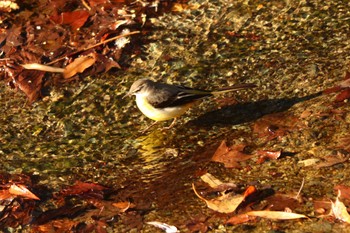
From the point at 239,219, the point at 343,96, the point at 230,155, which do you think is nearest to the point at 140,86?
the point at 230,155

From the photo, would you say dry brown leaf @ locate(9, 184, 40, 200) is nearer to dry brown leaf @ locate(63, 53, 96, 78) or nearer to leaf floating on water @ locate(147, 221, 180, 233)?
leaf floating on water @ locate(147, 221, 180, 233)

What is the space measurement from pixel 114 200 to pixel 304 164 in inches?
70.5

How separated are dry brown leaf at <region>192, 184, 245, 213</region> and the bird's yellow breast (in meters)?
1.55

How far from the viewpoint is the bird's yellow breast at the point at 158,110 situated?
24.2ft

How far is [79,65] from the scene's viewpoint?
8.40 m

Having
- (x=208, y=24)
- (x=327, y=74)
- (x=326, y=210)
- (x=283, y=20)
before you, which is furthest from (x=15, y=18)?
(x=326, y=210)

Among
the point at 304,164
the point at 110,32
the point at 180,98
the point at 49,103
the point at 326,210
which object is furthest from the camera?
the point at 110,32

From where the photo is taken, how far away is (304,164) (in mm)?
6324

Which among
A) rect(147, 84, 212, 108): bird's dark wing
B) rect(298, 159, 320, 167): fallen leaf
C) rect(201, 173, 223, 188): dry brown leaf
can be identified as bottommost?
rect(201, 173, 223, 188): dry brown leaf

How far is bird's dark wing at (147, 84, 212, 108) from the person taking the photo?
24.0 ft

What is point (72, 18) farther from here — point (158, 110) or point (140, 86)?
point (158, 110)

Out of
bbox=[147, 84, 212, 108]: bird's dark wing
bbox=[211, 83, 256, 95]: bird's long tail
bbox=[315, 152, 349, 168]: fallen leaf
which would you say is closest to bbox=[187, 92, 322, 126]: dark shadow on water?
bbox=[211, 83, 256, 95]: bird's long tail

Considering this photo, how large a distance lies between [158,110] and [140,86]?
35 centimetres

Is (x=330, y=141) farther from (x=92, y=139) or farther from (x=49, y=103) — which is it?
(x=49, y=103)
